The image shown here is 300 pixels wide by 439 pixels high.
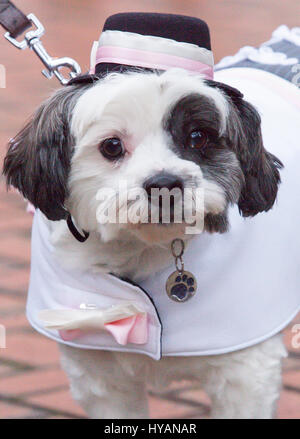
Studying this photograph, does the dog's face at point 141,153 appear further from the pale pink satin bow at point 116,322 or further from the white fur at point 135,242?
the pale pink satin bow at point 116,322

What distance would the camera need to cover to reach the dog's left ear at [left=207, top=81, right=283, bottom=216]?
8.00 feet

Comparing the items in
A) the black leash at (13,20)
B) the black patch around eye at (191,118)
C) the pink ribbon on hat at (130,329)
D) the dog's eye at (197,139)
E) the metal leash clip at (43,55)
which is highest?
the black leash at (13,20)

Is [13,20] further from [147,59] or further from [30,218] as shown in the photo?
[30,218]

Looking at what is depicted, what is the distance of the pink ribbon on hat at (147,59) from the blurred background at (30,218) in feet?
1.08

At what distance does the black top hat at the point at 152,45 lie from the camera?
2.38 meters

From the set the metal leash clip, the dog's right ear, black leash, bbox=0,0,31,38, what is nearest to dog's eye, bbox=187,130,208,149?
the dog's right ear

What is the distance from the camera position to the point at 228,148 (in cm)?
241

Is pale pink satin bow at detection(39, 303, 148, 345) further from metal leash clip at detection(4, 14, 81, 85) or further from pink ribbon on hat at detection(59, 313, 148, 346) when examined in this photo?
metal leash clip at detection(4, 14, 81, 85)

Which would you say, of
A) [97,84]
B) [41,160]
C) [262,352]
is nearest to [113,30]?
[97,84]

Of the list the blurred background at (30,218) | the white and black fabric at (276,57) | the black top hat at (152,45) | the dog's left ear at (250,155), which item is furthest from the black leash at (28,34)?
the white and black fabric at (276,57)

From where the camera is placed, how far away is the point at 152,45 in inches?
93.8

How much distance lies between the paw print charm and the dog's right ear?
0.37 meters

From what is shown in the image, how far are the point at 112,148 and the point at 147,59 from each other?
27cm

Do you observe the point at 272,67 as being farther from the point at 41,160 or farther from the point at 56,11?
the point at 56,11
